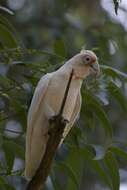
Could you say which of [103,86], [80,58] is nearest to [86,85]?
[103,86]

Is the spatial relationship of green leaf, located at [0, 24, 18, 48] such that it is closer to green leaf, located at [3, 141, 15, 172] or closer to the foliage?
the foliage

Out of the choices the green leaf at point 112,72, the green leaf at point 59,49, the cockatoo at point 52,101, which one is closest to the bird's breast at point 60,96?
the cockatoo at point 52,101

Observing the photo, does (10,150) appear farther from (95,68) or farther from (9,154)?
(95,68)

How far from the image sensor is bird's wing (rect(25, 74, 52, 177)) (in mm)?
1939

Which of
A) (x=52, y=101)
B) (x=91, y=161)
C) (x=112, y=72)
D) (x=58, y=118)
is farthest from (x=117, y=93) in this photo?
(x=58, y=118)

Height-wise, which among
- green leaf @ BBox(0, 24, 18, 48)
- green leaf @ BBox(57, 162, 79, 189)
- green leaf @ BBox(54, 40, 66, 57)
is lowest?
green leaf @ BBox(57, 162, 79, 189)

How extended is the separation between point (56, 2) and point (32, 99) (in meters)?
2.00

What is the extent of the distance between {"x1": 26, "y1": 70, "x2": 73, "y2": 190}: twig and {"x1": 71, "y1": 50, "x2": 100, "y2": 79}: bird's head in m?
0.18

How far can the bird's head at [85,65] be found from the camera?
1.92 metres

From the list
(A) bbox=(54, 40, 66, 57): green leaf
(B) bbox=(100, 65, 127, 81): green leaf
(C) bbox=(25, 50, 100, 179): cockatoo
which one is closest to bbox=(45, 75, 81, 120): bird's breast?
(C) bbox=(25, 50, 100, 179): cockatoo

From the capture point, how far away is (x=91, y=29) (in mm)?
3971

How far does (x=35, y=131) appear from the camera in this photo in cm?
197

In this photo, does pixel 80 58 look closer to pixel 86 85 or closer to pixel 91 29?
pixel 86 85

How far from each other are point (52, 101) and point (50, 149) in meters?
0.29
